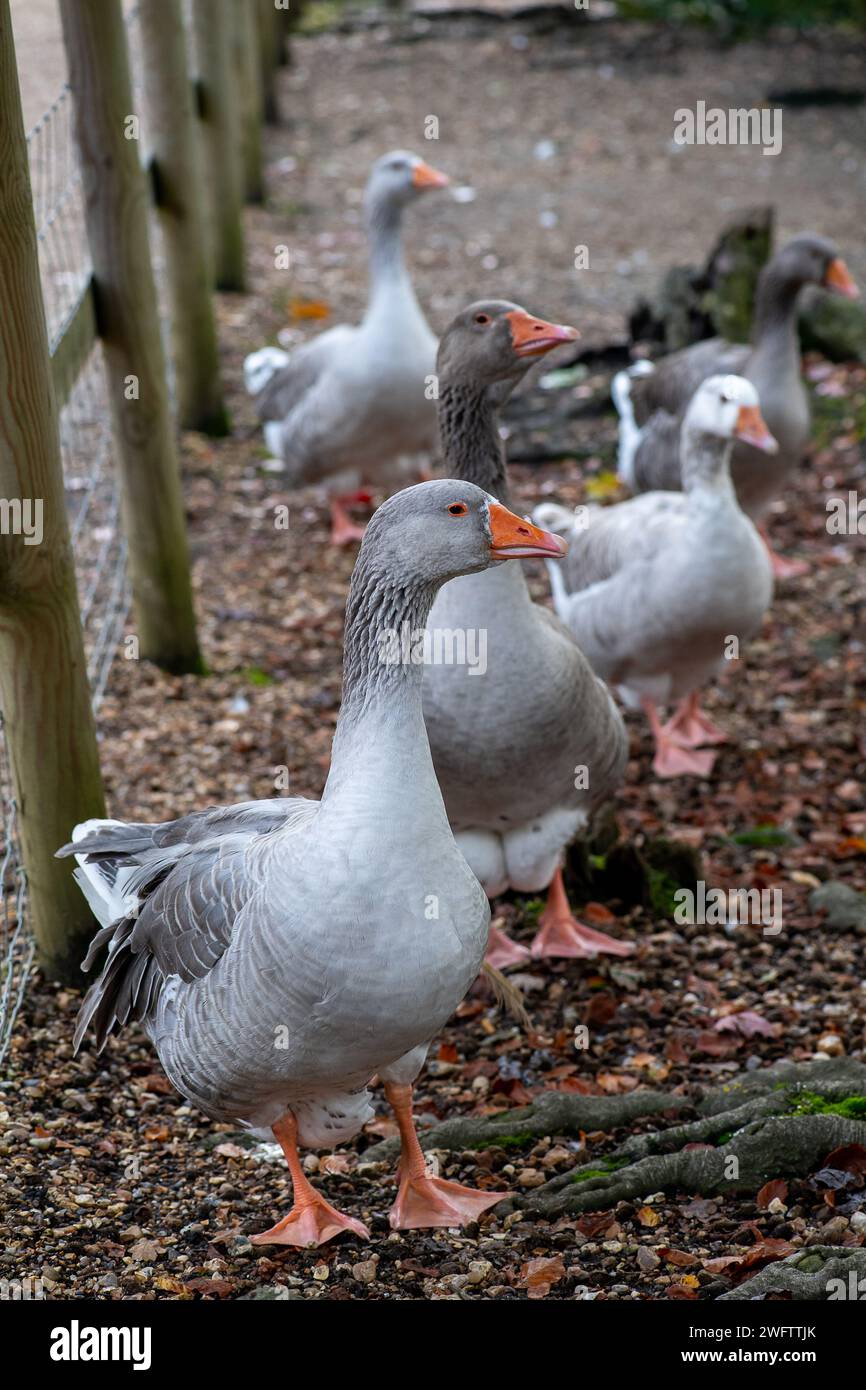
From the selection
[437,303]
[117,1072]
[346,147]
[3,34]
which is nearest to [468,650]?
[117,1072]

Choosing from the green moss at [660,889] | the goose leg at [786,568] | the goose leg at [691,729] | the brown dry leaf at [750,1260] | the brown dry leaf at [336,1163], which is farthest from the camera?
the goose leg at [786,568]

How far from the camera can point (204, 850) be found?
362 cm

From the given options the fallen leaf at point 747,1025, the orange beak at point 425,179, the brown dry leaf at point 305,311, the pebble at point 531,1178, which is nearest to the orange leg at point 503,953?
the fallen leaf at point 747,1025

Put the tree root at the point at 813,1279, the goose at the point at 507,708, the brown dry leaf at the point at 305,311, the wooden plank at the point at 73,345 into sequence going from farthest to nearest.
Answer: the brown dry leaf at the point at 305,311 < the wooden plank at the point at 73,345 < the goose at the point at 507,708 < the tree root at the point at 813,1279

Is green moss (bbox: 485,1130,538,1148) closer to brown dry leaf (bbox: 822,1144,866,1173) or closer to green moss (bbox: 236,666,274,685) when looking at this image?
brown dry leaf (bbox: 822,1144,866,1173)

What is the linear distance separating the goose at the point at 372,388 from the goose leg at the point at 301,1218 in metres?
4.74

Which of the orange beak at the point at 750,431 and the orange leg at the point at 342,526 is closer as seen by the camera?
the orange beak at the point at 750,431

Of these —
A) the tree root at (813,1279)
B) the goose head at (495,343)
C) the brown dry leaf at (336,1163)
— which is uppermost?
the goose head at (495,343)

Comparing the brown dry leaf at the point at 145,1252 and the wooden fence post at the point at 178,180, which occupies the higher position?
the wooden fence post at the point at 178,180

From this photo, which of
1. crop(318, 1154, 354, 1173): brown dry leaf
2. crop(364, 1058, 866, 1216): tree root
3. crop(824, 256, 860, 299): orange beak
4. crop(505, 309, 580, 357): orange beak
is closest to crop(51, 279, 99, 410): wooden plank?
crop(505, 309, 580, 357): orange beak

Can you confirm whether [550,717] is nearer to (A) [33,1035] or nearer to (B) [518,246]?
(A) [33,1035]

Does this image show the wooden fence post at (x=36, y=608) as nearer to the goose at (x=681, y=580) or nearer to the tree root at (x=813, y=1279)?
the tree root at (x=813, y=1279)

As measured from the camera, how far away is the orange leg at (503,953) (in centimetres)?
499

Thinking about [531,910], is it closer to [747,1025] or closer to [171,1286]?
[747,1025]
